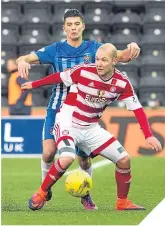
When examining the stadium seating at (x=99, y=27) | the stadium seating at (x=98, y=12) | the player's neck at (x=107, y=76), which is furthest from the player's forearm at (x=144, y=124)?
the stadium seating at (x=98, y=12)

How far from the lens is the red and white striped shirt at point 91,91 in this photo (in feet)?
24.0

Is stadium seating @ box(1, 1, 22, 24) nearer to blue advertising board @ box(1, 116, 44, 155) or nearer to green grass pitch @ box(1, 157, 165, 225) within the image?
blue advertising board @ box(1, 116, 44, 155)

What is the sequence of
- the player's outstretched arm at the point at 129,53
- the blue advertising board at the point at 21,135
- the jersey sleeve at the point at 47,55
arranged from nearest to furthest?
the player's outstretched arm at the point at 129,53 → the jersey sleeve at the point at 47,55 → the blue advertising board at the point at 21,135

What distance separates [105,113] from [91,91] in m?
6.11

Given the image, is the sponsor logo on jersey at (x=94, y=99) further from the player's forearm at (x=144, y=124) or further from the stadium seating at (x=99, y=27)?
the stadium seating at (x=99, y=27)

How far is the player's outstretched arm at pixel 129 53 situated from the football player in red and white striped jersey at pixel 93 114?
257mm

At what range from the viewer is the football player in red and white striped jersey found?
23.8ft

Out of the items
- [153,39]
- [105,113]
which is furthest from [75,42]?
[153,39]

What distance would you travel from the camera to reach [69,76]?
7379 millimetres

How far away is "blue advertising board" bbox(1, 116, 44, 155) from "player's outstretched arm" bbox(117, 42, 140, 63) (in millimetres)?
5881

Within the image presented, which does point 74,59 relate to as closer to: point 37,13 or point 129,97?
point 129,97

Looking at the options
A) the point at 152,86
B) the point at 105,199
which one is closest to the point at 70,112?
the point at 105,199

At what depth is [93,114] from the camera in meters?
7.42

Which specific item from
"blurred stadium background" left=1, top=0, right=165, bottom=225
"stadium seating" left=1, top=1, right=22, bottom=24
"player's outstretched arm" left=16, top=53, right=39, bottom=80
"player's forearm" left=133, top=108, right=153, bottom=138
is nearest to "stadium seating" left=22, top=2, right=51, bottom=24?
"blurred stadium background" left=1, top=0, right=165, bottom=225
